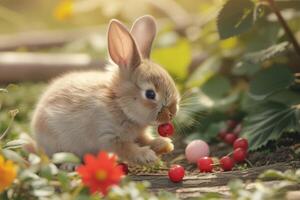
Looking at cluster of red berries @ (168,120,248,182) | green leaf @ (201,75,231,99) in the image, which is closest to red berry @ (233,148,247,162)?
cluster of red berries @ (168,120,248,182)

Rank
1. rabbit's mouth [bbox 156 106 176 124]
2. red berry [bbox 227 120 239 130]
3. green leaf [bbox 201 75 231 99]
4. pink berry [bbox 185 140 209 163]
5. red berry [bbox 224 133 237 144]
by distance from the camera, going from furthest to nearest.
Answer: green leaf [bbox 201 75 231 99] → red berry [bbox 227 120 239 130] → red berry [bbox 224 133 237 144] → pink berry [bbox 185 140 209 163] → rabbit's mouth [bbox 156 106 176 124]

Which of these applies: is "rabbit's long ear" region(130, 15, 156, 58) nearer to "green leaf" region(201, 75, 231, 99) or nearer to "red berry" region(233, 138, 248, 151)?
"red berry" region(233, 138, 248, 151)

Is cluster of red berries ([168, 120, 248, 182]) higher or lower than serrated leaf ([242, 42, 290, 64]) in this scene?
lower

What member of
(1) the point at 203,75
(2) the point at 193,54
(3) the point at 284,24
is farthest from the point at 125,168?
(2) the point at 193,54

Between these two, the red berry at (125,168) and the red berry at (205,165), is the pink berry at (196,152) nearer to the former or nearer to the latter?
the red berry at (205,165)

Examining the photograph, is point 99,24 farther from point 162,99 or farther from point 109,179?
point 109,179

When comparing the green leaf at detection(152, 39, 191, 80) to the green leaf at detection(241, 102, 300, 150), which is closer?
the green leaf at detection(241, 102, 300, 150)

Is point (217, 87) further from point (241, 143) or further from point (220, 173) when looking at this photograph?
point (220, 173)

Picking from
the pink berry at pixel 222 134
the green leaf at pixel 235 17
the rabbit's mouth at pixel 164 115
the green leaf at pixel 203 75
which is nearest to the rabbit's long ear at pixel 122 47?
the rabbit's mouth at pixel 164 115
